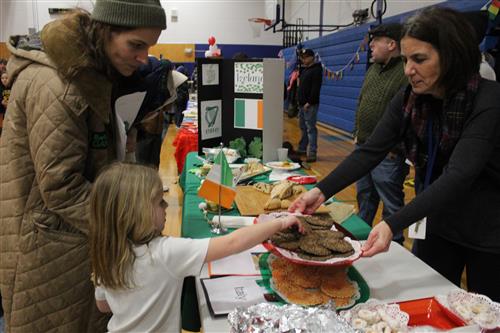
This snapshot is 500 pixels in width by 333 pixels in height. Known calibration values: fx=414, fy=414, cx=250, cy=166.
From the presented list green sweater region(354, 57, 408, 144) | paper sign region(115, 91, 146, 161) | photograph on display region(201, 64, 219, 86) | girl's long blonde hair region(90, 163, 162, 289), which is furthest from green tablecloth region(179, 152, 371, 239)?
green sweater region(354, 57, 408, 144)

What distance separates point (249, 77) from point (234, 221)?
1340 millimetres

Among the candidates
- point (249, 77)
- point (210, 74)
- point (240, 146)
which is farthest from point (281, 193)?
point (210, 74)

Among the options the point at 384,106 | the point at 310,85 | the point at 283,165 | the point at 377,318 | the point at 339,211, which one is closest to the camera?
the point at 377,318

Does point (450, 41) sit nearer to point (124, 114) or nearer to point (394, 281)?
point (394, 281)

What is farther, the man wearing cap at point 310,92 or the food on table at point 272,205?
the man wearing cap at point 310,92

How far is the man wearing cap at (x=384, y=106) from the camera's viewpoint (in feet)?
9.48

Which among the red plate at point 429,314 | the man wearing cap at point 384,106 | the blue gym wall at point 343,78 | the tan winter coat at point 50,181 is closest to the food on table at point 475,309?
the red plate at point 429,314

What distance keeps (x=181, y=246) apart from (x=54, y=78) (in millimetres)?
605

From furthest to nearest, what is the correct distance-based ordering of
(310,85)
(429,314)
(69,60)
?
(310,85) < (69,60) < (429,314)

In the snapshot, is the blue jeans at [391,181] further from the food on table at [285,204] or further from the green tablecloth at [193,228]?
the food on table at [285,204]

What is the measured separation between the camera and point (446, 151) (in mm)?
1384

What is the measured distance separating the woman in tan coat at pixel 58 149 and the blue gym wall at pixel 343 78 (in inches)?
232

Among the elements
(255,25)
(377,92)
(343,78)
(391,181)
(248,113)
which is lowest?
(391,181)

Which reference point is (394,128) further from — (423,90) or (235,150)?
(235,150)
